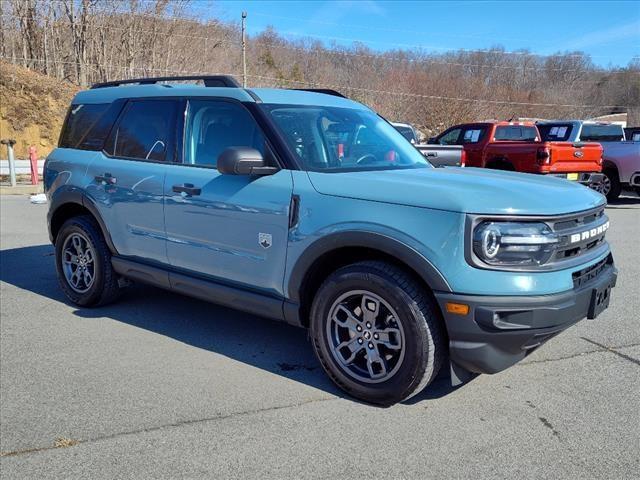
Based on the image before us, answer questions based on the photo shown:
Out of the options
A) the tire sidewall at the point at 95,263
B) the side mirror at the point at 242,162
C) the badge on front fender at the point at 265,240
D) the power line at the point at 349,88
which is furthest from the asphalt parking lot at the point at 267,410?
the power line at the point at 349,88

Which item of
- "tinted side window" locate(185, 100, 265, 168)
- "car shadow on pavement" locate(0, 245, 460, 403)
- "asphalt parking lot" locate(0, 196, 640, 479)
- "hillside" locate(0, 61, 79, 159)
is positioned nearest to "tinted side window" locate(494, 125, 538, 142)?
"asphalt parking lot" locate(0, 196, 640, 479)

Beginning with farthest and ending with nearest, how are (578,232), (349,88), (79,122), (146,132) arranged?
1. (349,88)
2. (79,122)
3. (146,132)
4. (578,232)

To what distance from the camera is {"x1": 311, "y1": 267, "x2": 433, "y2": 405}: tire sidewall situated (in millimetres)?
3205

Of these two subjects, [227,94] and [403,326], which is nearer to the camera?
[403,326]

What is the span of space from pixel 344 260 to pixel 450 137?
12238mm

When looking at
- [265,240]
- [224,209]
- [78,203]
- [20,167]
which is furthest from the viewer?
[20,167]

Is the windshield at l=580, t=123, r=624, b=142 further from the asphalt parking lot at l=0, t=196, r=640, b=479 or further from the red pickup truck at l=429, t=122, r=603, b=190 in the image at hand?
the asphalt parking lot at l=0, t=196, r=640, b=479

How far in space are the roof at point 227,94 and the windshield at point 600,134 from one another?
11.2m

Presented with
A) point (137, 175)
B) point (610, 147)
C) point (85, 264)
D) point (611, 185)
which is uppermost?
point (610, 147)

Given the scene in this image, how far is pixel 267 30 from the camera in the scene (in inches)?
2232

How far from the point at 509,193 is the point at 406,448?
1.51 m

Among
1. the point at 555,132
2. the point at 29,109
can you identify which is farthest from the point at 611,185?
the point at 29,109

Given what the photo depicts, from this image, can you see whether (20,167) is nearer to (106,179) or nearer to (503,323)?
(106,179)

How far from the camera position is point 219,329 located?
189 inches
